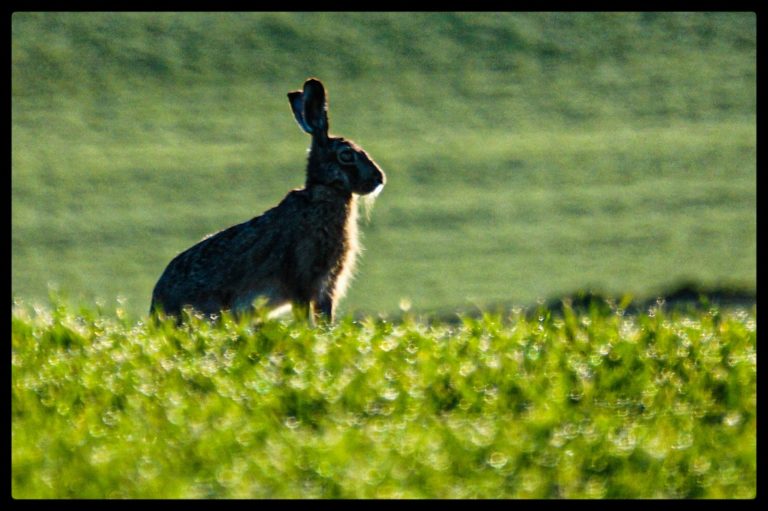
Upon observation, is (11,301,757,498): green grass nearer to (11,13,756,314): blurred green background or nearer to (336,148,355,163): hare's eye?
(336,148,355,163): hare's eye

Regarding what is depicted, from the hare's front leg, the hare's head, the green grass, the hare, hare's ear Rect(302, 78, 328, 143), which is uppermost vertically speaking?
hare's ear Rect(302, 78, 328, 143)

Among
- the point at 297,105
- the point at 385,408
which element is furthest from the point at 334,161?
the point at 385,408

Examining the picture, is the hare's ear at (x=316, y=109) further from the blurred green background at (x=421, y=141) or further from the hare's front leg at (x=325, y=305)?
the blurred green background at (x=421, y=141)

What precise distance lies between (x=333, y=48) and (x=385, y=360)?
12858 mm

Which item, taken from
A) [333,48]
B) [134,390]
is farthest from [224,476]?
[333,48]

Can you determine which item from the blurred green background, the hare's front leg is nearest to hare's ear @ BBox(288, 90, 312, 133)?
the hare's front leg

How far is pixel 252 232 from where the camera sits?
7820 millimetres

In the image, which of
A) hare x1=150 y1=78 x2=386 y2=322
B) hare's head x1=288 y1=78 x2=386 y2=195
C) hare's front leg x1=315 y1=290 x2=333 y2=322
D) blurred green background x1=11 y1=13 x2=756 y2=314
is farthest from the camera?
blurred green background x1=11 y1=13 x2=756 y2=314

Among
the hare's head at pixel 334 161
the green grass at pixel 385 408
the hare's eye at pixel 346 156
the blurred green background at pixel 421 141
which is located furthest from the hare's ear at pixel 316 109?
the blurred green background at pixel 421 141

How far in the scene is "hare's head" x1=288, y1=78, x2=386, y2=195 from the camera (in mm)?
8141

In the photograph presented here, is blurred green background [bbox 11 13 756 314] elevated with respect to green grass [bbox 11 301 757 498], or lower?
elevated

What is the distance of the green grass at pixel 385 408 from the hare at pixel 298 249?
2.03ft

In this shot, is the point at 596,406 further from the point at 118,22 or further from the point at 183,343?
the point at 118,22

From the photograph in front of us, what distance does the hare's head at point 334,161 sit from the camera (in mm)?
8141
